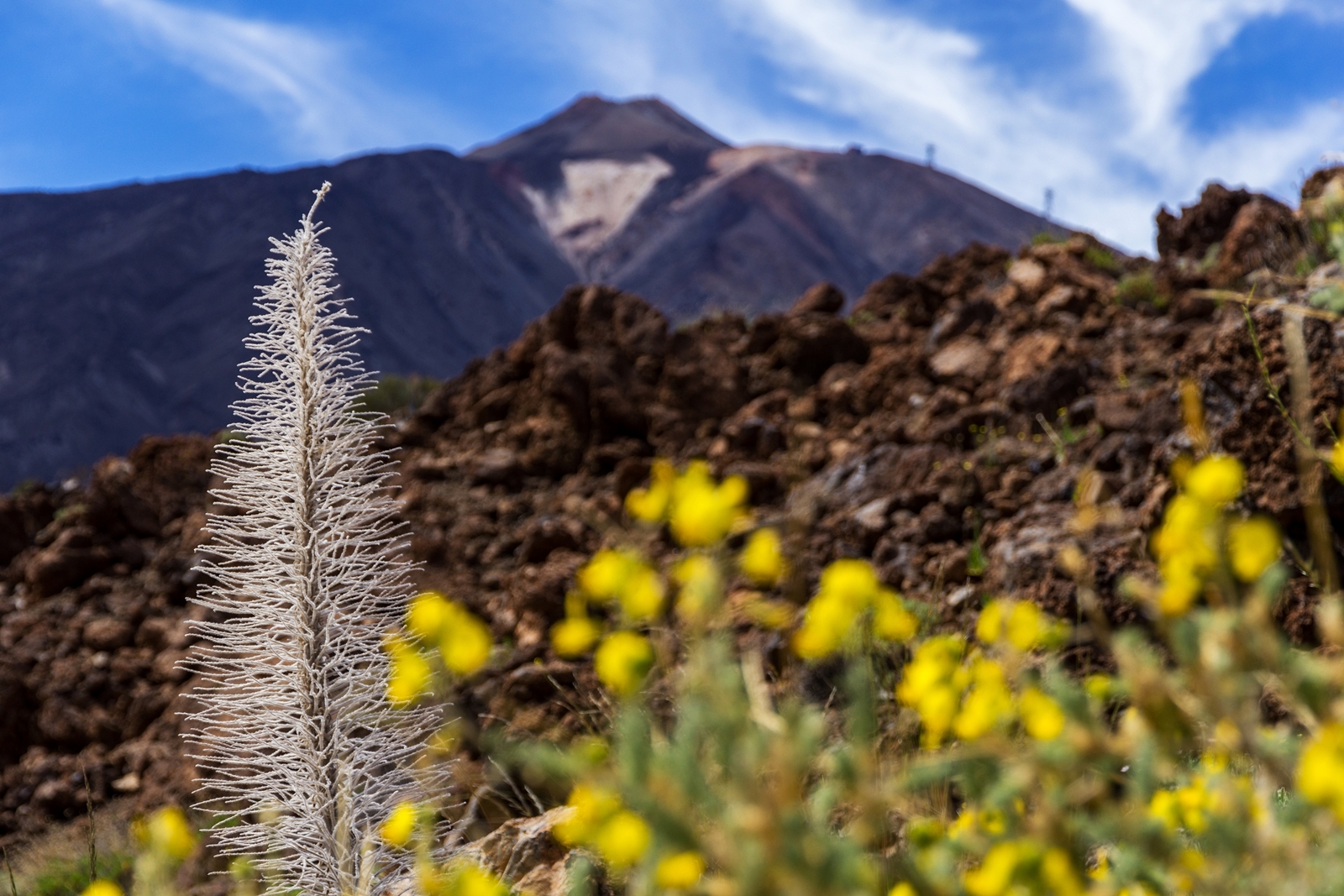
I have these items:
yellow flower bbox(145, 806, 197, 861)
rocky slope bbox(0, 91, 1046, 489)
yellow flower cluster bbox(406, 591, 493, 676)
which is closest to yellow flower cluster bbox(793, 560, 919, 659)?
yellow flower cluster bbox(406, 591, 493, 676)

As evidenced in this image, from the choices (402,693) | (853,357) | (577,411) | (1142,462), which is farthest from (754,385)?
(402,693)

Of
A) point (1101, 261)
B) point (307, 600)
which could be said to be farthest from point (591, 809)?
point (1101, 261)

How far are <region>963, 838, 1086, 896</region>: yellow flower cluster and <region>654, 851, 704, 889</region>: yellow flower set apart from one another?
262 millimetres

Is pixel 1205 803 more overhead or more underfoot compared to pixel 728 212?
more underfoot

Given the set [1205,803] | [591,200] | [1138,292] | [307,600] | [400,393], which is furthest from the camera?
[591,200]

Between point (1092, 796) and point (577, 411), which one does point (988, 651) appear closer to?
point (1092, 796)

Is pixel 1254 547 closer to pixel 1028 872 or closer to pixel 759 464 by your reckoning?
pixel 1028 872

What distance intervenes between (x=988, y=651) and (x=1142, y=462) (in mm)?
1499

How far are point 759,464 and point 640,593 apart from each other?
5207 millimetres

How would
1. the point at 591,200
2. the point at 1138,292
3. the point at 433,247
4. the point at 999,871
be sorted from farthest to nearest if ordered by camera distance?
1. the point at 591,200
2. the point at 433,247
3. the point at 1138,292
4. the point at 999,871

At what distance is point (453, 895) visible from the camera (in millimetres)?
1062

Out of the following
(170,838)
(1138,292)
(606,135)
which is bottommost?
(170,838)

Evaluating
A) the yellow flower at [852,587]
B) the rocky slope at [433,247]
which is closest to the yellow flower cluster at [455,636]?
the yellow flower at [852,587]

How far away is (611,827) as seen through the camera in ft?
2.96
